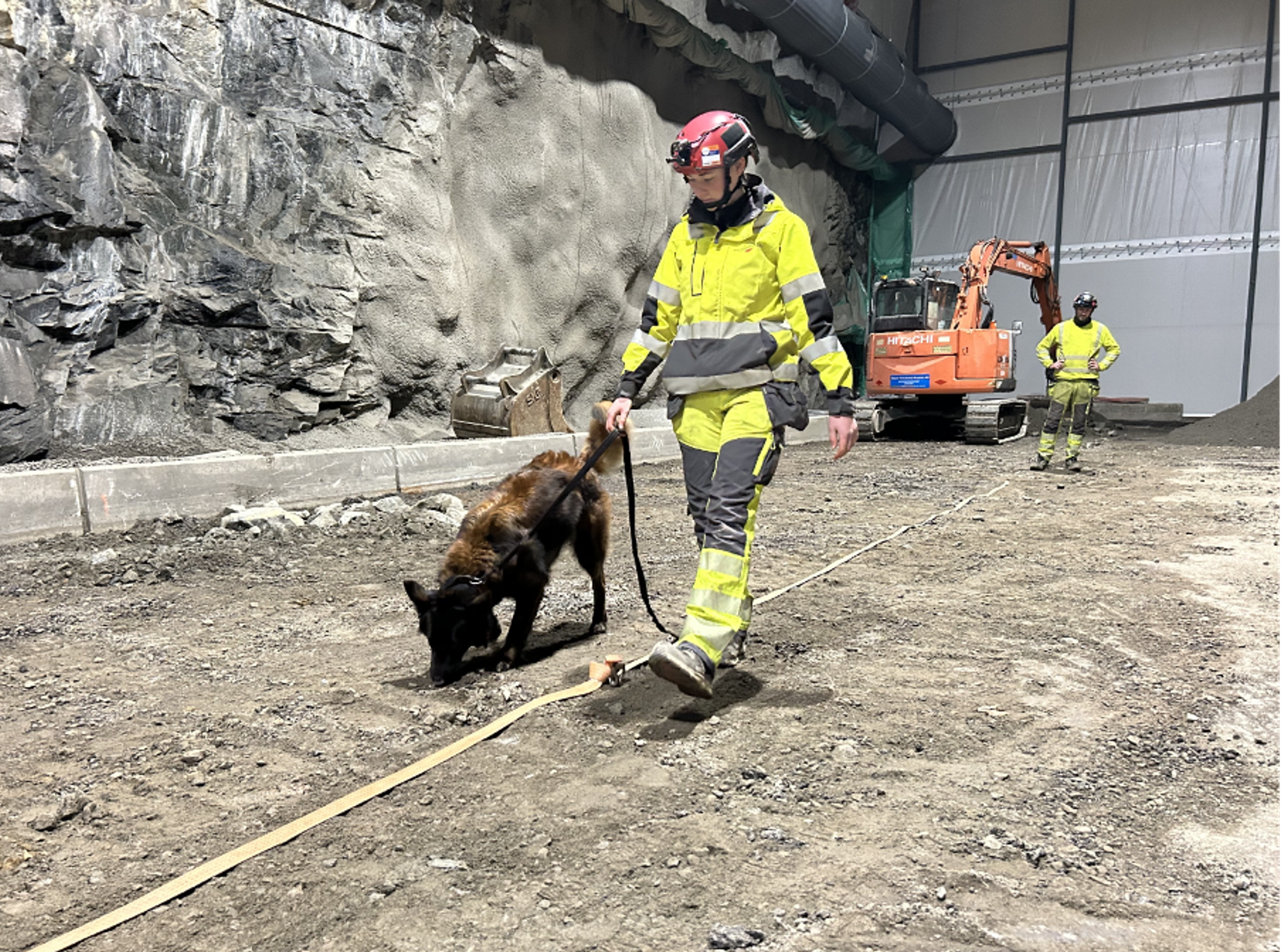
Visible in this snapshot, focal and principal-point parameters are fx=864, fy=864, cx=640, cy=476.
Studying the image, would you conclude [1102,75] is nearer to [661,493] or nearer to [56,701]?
[661,493]

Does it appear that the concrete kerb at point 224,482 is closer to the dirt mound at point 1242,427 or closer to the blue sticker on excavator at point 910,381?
the blue sticker on excavator at point 910,381

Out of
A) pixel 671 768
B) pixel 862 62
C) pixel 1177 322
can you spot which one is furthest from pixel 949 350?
pixel 671 768

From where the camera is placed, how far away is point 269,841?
7.36 ft

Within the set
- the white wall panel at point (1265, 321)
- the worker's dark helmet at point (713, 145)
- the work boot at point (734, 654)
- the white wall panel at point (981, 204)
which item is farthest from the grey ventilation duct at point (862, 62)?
the work boot at point (734, 654)

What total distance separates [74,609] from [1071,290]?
22563 millimetres

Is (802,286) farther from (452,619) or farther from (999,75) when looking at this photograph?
(999,75)

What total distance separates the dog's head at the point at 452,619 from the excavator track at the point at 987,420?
1318cm

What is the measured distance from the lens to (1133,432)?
1831 centimetres

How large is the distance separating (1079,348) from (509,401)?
283 inches

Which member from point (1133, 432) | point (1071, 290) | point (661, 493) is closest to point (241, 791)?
point (661, 493)

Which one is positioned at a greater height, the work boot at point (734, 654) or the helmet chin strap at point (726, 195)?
the helmet chin strap at point (726, 195)

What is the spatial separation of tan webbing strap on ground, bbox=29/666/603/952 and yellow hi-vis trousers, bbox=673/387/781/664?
705 millimetres

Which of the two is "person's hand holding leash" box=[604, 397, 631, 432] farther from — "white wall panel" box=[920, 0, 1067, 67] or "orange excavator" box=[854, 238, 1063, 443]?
"white wall panel" box=[920, 0, 1067, 67]

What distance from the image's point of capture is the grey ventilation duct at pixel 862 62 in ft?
51.6
